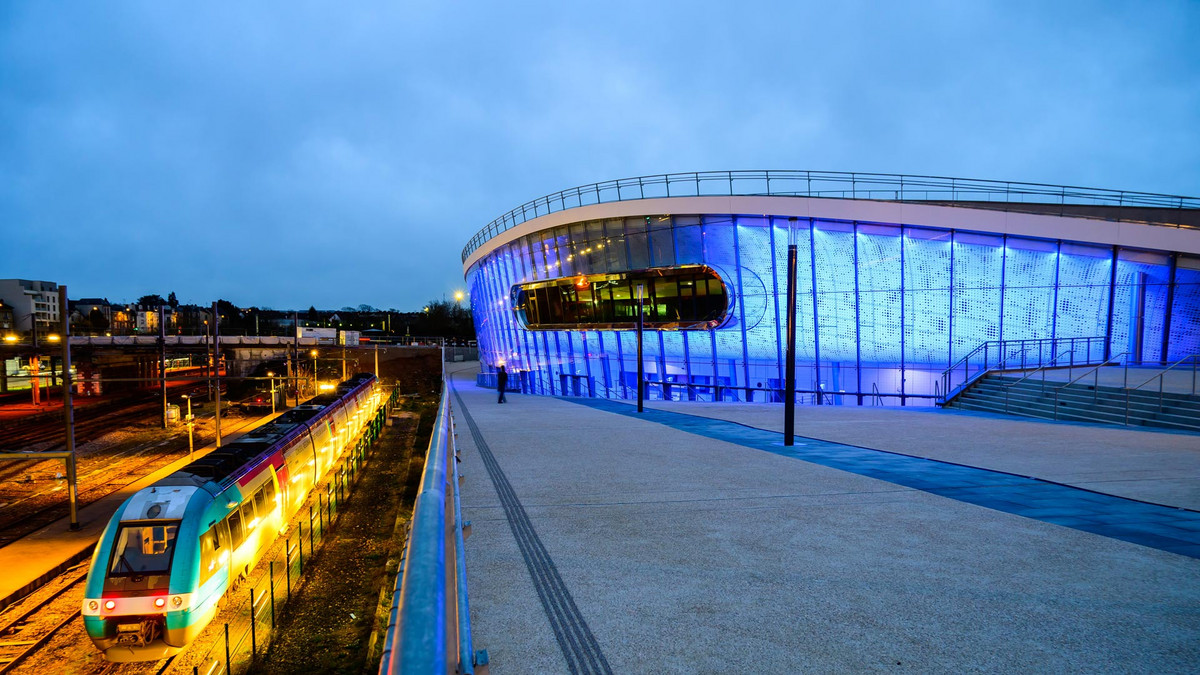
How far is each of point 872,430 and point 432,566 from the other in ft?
48.1

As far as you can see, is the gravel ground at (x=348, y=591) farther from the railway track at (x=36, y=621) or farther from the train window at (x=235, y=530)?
the railway track at (x=36, y=621)

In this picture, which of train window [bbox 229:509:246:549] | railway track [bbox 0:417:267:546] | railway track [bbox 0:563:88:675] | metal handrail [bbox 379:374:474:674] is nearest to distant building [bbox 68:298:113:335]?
railway track [bbox 0:417:267:546]

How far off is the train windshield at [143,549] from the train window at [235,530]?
155 centimetres

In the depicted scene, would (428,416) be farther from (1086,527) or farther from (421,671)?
(421,671)

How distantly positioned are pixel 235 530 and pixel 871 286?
25.4m

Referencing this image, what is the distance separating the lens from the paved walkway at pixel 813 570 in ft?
13.2

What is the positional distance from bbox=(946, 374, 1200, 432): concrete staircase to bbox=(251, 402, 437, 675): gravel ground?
18.4 m

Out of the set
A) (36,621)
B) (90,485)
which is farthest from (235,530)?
(90,485)

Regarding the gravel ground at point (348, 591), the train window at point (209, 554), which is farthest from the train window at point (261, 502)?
the train window at point (209, 554)

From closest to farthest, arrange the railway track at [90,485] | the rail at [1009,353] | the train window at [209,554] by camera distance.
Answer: the train window at [209,554] < the railway track at [90,485] < the rail at [1009,353]

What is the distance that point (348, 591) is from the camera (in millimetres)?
11047

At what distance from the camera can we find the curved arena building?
2328cm

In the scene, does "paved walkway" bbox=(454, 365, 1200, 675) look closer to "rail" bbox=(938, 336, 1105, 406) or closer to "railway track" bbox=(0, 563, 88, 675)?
"railway track" bbox=(0, 563, 88, 675)

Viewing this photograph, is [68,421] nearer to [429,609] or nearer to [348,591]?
[348,591]
